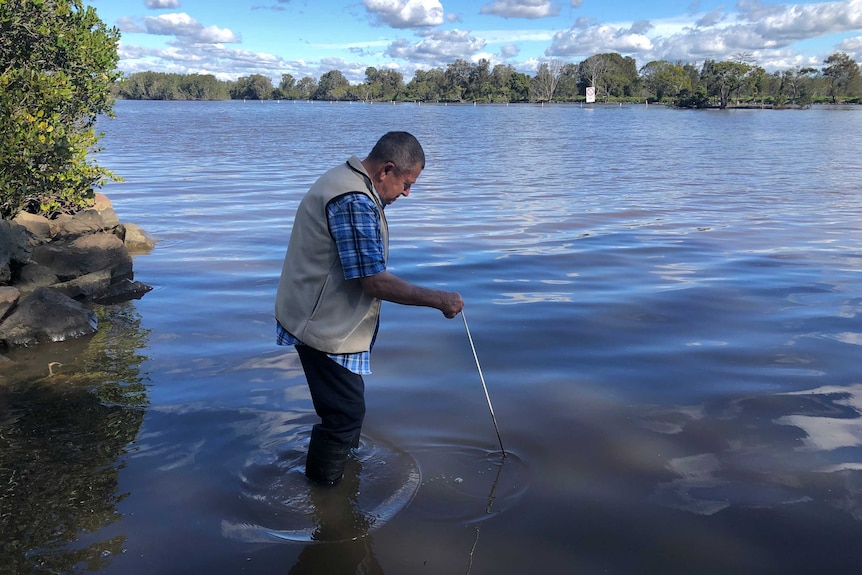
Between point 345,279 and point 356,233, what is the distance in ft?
1.03

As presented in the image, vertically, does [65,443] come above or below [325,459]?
below

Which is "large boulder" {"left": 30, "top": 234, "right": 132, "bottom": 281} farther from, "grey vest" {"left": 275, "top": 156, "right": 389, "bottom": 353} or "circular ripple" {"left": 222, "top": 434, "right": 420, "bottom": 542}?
"grey vest" {"left": 275, "top": 156, "right": 389, "bottom": 353}

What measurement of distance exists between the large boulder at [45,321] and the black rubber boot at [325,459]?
4512 mm

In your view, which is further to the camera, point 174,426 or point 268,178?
point 268,178

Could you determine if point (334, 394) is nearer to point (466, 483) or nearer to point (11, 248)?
point (466, 483)

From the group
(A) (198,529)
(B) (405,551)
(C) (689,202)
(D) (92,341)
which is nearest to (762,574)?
(B) (405,551)

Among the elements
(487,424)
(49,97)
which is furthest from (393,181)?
(49,97)

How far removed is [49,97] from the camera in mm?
10156

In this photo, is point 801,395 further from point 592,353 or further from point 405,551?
point 405,551

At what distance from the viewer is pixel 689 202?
19328 mm

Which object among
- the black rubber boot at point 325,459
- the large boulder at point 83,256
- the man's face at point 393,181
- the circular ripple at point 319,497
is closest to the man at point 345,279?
the man's face at point 393,181

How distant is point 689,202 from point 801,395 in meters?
13.6

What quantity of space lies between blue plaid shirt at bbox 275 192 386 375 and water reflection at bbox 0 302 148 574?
7.06 ft

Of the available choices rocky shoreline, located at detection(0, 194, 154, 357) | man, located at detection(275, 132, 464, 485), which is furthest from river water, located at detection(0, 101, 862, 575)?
man, located at detection(275, 132, 464, 485)
